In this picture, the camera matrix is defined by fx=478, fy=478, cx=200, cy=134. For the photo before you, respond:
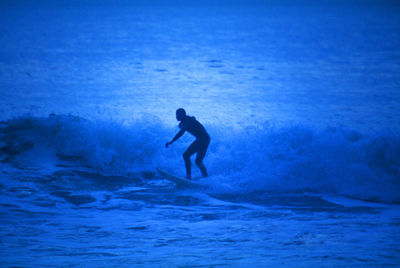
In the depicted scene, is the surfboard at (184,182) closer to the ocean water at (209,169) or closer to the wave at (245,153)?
the ocean water at (209,169)

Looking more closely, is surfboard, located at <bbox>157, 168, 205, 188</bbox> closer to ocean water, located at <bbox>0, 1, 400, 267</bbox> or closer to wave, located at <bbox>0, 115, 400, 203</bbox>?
ocean water, located at <bbox>0, 1, 400, 267</bbox>

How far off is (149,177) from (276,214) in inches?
169

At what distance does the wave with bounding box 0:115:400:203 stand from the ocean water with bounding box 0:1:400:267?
0.04 meters

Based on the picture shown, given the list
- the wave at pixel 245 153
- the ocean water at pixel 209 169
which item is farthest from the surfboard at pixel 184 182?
the wave at pixel 245 153

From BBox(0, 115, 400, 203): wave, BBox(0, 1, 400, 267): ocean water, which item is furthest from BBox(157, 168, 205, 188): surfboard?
BBox(0, 115, 400, 203): wave

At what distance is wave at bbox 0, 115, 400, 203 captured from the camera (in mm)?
11492

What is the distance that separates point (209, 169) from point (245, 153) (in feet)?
3.65

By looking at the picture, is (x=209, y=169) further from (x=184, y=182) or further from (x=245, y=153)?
(x=184, y=182)

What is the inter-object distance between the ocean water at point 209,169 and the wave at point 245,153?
0.04m

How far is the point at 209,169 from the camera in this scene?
43.1 ft

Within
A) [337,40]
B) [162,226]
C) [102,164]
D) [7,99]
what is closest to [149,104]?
[7,99]

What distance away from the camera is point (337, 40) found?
53.9 meters

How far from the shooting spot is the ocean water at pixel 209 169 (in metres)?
7.16

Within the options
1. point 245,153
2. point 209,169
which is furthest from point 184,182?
point 245,153
